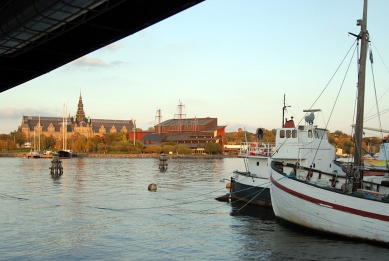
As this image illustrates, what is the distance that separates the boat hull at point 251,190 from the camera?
37.3 meters

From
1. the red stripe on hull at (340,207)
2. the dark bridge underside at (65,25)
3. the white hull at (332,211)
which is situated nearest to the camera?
the dark bridge underside at (65,25)

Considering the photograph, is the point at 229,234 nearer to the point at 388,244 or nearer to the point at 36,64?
the point at 388,244

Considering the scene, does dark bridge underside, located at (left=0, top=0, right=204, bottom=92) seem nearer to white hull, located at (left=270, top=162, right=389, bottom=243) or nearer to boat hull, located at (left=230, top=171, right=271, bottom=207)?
white hull, located at (left=270, top=162, right=389, bottom=243)

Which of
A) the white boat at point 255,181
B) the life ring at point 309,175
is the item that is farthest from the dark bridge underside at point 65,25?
the white boat at point 255,181

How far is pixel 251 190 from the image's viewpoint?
38812mm

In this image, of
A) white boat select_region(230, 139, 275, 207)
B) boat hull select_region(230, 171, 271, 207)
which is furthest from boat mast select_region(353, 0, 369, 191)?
boat hull select_region(230, 171, 271, 207)

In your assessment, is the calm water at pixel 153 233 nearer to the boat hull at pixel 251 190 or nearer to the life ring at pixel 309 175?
the boat hull at pixel 251 190

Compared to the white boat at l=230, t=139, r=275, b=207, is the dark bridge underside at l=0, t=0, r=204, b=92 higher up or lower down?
higher up

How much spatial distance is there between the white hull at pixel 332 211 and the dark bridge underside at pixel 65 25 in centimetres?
1505

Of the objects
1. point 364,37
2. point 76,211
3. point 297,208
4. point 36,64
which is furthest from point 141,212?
point 364,37

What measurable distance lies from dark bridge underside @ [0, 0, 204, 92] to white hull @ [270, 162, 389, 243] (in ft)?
49.4

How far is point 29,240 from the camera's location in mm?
25344

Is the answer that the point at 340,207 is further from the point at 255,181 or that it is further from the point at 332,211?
the point at 255,181

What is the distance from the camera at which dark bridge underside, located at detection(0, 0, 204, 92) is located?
41.5ft
